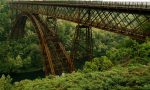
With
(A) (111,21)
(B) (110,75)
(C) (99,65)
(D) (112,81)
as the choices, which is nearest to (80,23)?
(A) (111,21)

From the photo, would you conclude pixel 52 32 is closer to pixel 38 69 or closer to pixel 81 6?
pixel 81 6

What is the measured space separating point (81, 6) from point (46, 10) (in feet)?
57.8

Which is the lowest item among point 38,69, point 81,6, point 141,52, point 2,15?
point 38,69

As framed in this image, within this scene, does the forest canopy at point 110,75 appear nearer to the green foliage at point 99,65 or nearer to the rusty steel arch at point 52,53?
the green foliage at point 99,65

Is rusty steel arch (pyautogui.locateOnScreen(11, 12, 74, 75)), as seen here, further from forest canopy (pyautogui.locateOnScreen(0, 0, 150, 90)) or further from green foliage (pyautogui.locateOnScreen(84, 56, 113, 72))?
green foliage (pyautogui.locateOnScreen(84, 56, 113, 72))

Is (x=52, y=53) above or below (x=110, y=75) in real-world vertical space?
below

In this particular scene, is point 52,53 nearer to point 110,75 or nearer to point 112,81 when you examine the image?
point 110,75

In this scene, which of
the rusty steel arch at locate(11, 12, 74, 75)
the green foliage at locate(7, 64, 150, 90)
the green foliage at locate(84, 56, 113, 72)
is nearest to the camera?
the green foliage at locate(7, 64, 150, 90)

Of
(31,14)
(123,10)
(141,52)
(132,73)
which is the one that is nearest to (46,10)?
(31,14)

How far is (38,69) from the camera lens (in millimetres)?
74750

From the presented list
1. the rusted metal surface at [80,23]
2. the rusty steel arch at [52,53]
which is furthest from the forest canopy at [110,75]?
the rusty steel arch at [52,53]

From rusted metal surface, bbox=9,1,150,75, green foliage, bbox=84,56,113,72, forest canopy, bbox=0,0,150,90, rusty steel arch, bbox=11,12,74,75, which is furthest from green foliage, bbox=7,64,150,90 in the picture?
rusty steel arch, bbox=11,12,74,75

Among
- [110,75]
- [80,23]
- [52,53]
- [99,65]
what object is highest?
[80,23]

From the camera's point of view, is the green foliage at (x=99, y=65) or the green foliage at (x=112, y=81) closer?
the green foliage at (x=112, y=81)
